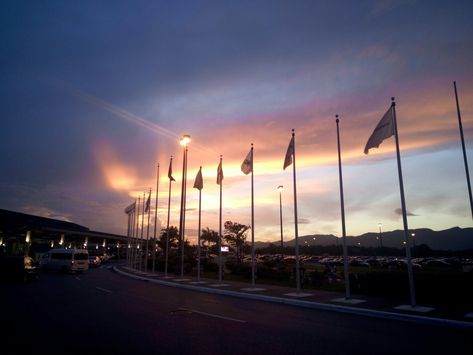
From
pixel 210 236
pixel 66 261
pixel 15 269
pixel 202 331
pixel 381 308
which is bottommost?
pixel 381 308

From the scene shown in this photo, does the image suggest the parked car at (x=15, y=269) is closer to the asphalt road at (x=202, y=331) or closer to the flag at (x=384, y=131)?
the asphalt road at (x=202, y=331)

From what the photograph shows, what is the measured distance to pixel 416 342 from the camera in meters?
8.73

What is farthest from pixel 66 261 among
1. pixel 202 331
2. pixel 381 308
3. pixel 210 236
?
pixel 210 236

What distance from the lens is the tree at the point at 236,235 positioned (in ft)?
209

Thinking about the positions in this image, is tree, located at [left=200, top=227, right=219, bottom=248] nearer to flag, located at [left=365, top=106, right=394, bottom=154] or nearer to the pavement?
the pavement

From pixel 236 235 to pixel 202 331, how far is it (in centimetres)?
5515

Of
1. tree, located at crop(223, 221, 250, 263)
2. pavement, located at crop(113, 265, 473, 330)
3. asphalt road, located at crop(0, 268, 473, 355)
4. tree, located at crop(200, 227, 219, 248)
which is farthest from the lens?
tree, located at crop(200, 227, 219, 248)

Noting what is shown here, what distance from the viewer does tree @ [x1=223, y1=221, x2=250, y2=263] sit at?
6375cm

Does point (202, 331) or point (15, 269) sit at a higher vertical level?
point (15, 269)

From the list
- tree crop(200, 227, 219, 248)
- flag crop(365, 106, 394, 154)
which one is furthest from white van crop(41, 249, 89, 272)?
tree crop(200, 227, 219, 248)

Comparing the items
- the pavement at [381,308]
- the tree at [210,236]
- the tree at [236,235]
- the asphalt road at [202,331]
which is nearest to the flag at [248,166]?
the pavement at [381,308]

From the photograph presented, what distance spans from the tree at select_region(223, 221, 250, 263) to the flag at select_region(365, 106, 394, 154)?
49.9m

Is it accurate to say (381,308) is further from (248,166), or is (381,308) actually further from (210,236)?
(210,236)

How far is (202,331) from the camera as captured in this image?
9211 millimetres
